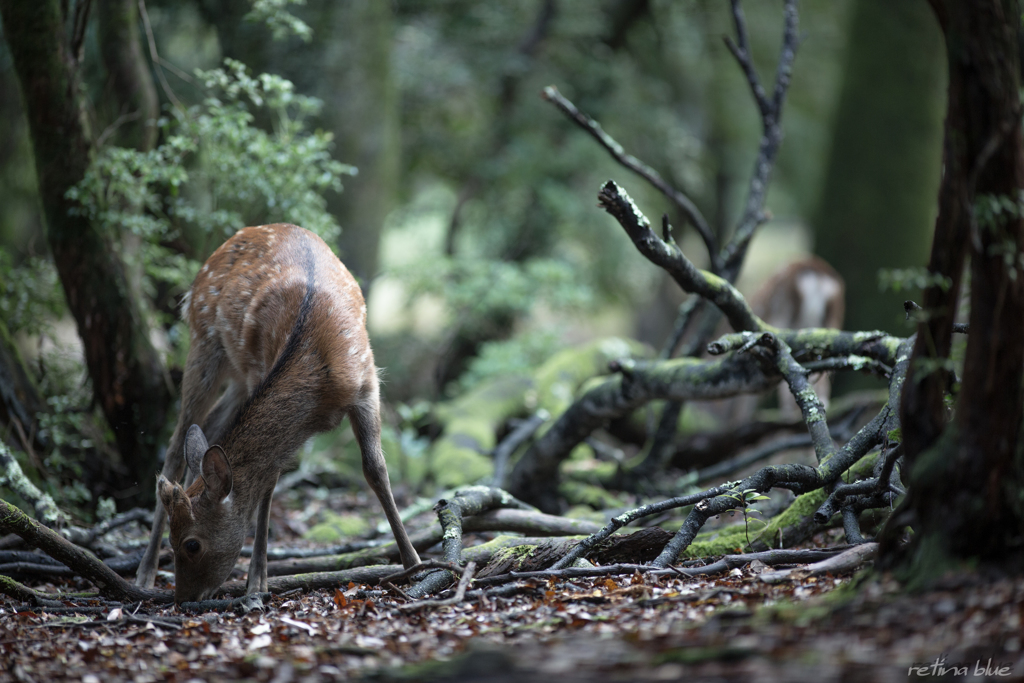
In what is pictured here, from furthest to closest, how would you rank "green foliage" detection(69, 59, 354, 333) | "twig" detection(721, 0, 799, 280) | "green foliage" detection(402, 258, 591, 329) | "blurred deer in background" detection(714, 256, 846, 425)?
"green foliage" detection(402, 258, 591, 329) < "blurred deer in background" detection(714, 256, 846, 425) < "twig" detection(721, 0, 799, 280) < "green foliage" detection(69, 59, 354, 333)

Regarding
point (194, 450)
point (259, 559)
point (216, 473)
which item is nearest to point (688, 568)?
point (259, 559)

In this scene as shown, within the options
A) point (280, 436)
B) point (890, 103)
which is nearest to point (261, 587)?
point (280, 436)

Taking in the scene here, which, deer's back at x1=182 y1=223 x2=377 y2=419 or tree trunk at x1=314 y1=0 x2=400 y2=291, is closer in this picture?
deer's back at x1=182 y1=223 x2=377 y2=419

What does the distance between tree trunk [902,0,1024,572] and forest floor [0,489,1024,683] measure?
19 cm

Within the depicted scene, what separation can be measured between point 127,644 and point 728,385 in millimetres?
3328

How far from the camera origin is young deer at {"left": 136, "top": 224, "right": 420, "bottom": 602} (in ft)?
12.9

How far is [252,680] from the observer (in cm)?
225

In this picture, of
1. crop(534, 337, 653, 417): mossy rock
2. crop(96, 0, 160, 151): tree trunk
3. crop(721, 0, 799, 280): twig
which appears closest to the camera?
crop(96, 0, 160, 151): tree trunk

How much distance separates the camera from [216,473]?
3.91m

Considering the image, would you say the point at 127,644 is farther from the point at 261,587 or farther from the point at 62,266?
the point at 62,266

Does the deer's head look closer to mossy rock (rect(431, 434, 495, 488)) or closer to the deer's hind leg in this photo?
the deer's hind leg

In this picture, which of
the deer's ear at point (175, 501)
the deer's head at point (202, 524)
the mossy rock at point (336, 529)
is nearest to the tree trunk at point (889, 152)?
the mossy rock at point (336, 529)

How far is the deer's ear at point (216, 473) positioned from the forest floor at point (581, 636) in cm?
59

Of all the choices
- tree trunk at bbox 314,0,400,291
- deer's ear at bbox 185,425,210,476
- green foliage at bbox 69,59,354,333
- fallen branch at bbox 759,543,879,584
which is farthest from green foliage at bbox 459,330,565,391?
fallen branch at bbox 759,543,879,584
